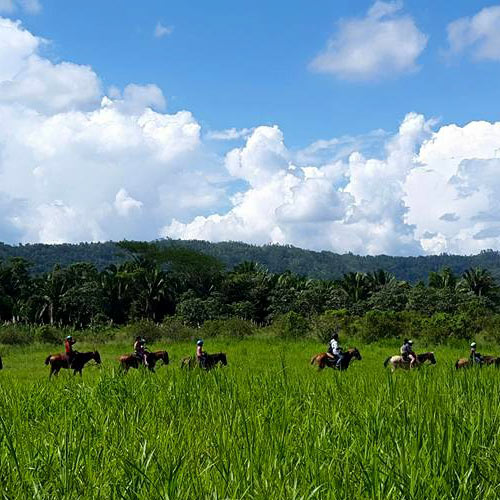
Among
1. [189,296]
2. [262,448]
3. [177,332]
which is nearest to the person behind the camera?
[262,448]

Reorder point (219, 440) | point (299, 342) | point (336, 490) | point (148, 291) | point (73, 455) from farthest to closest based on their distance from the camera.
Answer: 1. point (148, 291)
2. point (299, 342)
3. point (219, 440)
4. point (73, 455)
5. point (336, 490)

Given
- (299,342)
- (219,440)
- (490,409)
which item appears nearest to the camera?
(219,440)

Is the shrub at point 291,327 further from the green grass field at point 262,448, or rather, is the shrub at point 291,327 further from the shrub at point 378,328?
the green grass field at point 262,448

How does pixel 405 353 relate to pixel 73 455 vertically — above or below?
below

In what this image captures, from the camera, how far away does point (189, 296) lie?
2440 inches

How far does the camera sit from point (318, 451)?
3.54m

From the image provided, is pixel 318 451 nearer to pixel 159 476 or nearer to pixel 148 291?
pixel 159 476

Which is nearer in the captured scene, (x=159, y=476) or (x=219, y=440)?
(x=159, y=476)

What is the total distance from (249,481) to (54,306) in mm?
65636

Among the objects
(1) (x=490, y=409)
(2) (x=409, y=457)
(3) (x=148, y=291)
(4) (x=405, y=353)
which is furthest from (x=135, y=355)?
(3) (x=148, y=291)

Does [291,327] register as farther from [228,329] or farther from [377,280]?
[377,280]

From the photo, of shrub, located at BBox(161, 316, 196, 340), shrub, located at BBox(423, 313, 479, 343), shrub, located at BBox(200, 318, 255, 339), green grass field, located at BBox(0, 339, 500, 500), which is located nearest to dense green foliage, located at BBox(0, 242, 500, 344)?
shrub, located at BBox(200, 318, 255, 339)

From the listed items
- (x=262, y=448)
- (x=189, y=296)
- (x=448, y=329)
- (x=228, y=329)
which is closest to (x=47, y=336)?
(x=228, y=329)

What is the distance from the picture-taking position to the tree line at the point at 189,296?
59438mm
